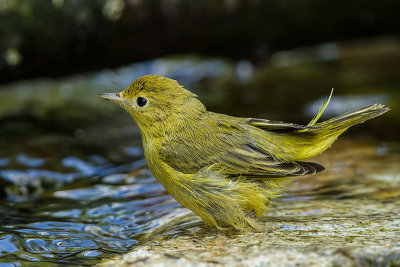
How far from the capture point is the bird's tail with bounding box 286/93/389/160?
4.14m

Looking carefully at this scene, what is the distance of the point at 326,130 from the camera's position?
4207 mm

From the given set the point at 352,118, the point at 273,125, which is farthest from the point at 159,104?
the point at 352,118

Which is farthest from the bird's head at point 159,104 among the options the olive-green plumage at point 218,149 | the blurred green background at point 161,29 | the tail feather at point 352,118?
the blurred green background at point 161,29

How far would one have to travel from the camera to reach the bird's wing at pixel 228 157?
403cm

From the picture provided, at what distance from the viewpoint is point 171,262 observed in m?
3.23

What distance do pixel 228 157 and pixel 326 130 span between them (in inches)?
31.7

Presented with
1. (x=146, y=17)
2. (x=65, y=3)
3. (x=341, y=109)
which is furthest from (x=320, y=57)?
A: (x=65, y=3)

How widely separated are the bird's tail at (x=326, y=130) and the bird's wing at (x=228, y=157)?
0.23 m

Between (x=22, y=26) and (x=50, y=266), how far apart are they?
4.25m

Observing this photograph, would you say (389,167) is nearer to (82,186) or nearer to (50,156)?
(82,186)

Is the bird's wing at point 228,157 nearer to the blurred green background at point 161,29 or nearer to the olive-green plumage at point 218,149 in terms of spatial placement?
the olive-green plumage at point 218,149

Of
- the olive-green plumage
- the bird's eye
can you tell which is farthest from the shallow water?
the bird's eye

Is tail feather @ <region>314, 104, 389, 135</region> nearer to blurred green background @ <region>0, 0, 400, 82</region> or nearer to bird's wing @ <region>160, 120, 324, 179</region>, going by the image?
bird's wing @ <region>160, 120, 324, 179</region>

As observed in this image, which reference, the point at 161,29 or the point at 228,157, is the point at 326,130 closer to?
the point at 228,157
